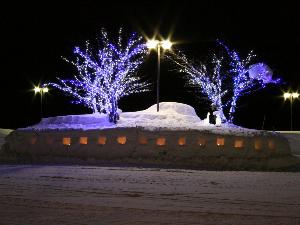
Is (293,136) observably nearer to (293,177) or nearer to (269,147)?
(269,147)

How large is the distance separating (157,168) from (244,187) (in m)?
3.88

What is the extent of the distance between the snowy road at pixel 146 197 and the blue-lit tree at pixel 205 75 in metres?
19.6

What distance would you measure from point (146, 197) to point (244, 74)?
977 inches

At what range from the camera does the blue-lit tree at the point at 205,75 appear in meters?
32.3

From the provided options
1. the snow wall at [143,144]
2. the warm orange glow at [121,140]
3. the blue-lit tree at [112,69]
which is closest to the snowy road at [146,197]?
the snow wall at [143,144]

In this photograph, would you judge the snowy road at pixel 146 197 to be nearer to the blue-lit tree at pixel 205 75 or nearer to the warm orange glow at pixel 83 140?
the warm orange glow at pixel 83 140

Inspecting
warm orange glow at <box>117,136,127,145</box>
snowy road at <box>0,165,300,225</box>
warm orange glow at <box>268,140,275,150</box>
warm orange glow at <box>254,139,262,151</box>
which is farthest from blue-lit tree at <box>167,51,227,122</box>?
snowy road at <box>0,165,300,225</box>

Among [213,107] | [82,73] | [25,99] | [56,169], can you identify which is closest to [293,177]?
[56,169]

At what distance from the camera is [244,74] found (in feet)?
107

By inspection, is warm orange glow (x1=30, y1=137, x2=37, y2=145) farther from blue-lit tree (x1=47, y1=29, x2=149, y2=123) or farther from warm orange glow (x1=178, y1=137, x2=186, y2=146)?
blue-lit tree (x1=47, y1=29, x2=149, y2=123)

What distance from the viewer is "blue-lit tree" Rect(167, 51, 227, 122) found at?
3234 cm

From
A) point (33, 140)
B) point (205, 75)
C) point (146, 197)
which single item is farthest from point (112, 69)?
point (146, 197)

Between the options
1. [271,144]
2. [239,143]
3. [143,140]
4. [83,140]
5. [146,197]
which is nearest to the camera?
[146,197]

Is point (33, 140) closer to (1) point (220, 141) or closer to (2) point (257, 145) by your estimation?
(1) point (220, 141)
